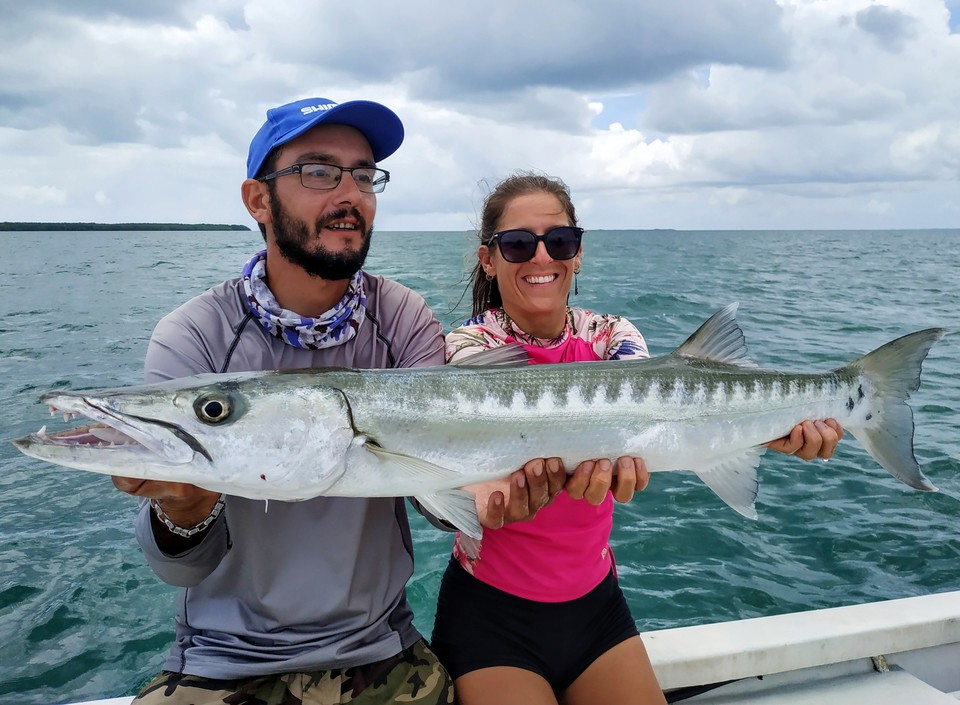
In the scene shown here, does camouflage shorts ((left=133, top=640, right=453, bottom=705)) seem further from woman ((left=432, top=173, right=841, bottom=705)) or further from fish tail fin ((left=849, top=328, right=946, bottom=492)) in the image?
fish tail fin ((left=849, top=328, right=946, bottom=492))

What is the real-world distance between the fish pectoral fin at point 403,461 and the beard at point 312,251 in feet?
3.11

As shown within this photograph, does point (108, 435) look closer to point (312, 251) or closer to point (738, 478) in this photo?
point (312, 251)

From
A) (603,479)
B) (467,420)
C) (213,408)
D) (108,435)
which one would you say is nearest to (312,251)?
(213,408)

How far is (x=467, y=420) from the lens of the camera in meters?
3.02

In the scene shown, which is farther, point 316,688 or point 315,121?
point 315,121

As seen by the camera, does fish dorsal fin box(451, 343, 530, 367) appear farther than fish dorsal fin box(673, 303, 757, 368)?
No

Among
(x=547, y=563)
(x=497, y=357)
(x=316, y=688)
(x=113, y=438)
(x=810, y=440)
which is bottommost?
(x=316, y=688)

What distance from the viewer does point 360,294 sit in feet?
11.2

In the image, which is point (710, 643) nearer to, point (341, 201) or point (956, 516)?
point (341, 201)

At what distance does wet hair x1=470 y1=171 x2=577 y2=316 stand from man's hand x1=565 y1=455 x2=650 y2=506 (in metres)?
1.47

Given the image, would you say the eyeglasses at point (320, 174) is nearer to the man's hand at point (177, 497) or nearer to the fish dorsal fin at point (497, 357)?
the fish dorsal fin at point (497, 357)

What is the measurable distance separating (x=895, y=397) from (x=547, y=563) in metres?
2.08

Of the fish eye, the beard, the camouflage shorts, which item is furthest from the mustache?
the camouflage shorts

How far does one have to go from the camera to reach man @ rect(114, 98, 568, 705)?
2.89 meters
